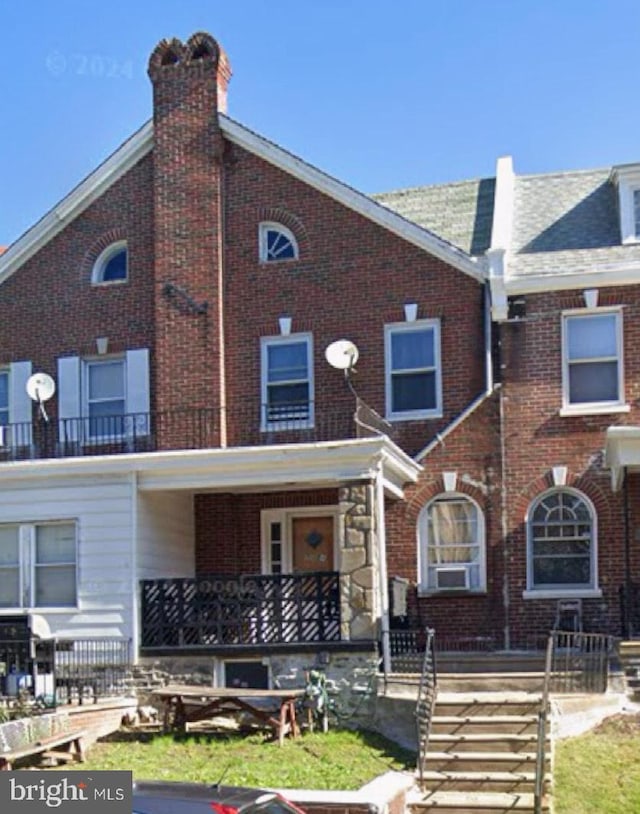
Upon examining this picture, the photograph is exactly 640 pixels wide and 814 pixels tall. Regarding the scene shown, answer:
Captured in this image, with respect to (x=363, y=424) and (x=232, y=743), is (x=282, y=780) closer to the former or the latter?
(x=232, y=743)

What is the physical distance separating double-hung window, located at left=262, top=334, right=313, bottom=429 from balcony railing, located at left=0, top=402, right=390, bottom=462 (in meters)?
0.02

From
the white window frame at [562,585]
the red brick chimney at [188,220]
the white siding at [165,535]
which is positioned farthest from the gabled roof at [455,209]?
the white siding at [165,535]

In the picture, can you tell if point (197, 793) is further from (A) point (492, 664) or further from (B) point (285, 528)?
(B) point (285, 528)

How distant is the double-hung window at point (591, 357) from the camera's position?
2025cm

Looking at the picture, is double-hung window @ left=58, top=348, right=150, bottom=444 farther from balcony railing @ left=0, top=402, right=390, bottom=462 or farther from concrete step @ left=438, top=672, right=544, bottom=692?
concrete step @ left=438, top=672, right=544, bottom=692

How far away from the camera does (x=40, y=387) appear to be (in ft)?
72.9

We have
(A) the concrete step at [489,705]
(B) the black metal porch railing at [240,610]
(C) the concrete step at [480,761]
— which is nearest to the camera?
(C) the concrete step at [480,761]

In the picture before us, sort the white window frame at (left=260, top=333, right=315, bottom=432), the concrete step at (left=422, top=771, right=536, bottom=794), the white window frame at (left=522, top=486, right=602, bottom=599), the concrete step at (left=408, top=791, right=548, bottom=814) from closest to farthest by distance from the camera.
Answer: the concrete step at (left=408, top=791, right=548, bottom=814)
the concrete step at (left=422, top=771, right=536, bottom=794)
the white window frame at (left=522, top=486, right=602, bottom=599)
the white window frame at (left=260, top=333, right=315, bottom=432)

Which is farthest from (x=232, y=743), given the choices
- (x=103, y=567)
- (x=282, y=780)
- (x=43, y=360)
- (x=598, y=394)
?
(x=43, y=360)

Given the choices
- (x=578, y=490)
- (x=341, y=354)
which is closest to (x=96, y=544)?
(x=341, y=354)

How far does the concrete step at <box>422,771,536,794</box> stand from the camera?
13.6 meters

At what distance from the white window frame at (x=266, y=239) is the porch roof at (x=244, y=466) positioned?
432cm

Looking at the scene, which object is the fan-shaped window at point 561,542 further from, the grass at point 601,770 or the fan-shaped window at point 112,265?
the fan-shaped window at point 112,265

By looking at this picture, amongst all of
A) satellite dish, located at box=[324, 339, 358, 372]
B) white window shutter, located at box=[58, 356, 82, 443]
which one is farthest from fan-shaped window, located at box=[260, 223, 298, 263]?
white window shutter, located at box=[58, 356, 82, 443]
